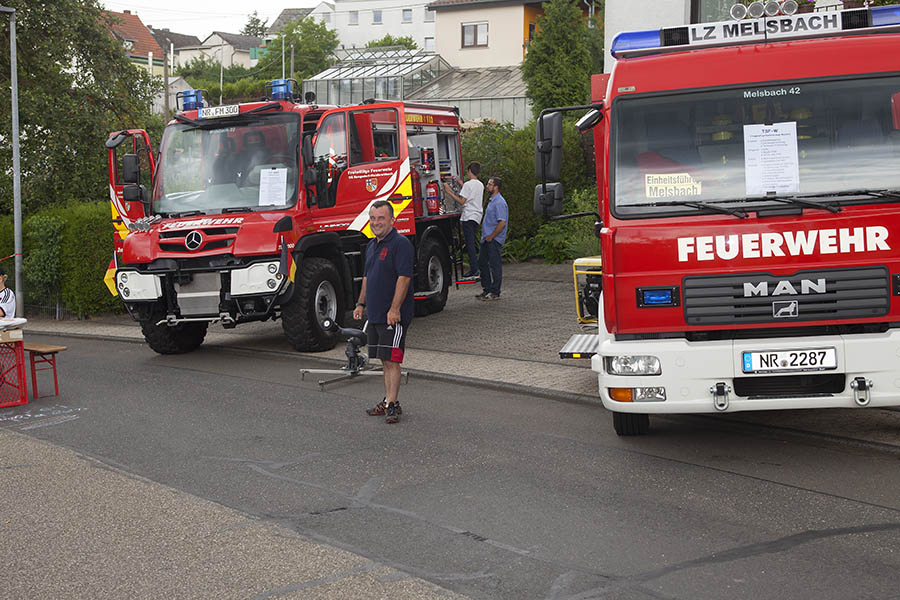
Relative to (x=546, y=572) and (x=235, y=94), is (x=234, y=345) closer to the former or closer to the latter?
(x=546, y=572)

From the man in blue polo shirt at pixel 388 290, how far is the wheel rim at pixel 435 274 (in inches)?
281

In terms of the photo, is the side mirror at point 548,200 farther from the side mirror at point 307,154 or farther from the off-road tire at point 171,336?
the off-road tire at point 171,336

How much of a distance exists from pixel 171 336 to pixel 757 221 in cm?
873

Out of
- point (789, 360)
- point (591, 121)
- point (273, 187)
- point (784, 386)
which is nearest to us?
point (789, 360)

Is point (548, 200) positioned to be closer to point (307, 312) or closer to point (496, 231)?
point (307, 312)

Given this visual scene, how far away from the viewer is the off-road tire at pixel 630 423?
26.4 feet

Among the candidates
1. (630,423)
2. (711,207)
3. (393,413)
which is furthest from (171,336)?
(711,207)

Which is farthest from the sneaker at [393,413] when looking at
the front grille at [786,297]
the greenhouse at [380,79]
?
the greenhouse at [380,79]

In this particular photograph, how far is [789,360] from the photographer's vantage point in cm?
696

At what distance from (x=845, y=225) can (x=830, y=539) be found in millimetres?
2275

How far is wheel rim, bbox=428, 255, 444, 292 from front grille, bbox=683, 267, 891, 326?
944 centimetres

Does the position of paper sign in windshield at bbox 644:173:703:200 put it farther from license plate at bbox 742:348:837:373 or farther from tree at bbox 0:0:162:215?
tree at bbox 0:0:162:215

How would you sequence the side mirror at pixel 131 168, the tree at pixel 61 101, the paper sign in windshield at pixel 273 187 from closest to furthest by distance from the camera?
the paper sign in windshield at pixel 273 187 → the side mirror at pixel 131 168 → the tree at pixel 61 101

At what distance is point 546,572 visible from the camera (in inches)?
206
